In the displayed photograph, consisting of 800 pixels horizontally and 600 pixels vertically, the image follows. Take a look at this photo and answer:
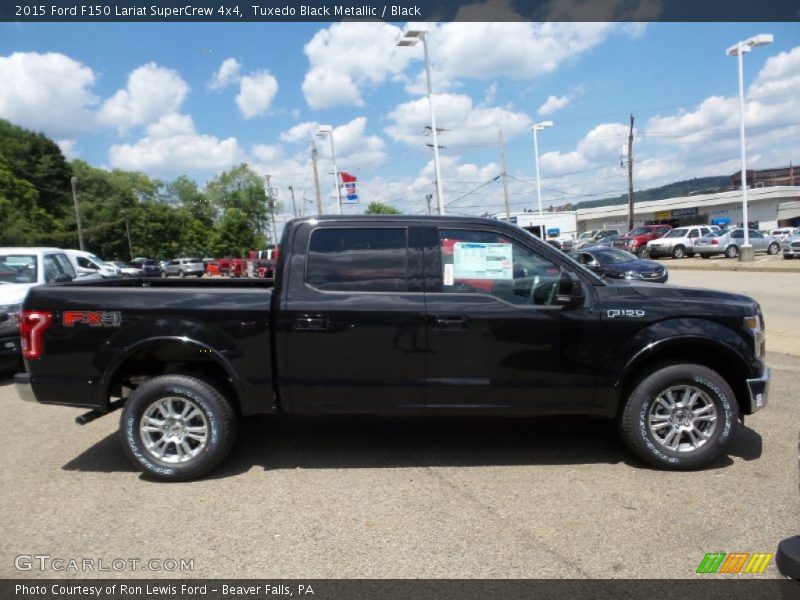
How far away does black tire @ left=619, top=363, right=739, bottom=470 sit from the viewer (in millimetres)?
4086

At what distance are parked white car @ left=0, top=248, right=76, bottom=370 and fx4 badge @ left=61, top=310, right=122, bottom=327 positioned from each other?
367cm

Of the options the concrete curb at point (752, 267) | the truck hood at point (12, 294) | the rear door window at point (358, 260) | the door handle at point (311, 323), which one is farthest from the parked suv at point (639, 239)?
the door handle at point (311, 323)

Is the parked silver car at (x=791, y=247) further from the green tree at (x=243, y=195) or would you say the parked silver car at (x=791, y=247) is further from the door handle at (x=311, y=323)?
the green tree at (x=243, y=195)

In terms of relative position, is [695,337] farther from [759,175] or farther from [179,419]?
[759,175]

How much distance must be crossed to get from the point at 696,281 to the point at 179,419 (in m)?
19.0

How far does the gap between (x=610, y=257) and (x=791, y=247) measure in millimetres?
13902

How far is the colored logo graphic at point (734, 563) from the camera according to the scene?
9.62 feet

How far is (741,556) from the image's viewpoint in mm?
3037

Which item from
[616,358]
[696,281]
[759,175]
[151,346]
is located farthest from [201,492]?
[759,175]

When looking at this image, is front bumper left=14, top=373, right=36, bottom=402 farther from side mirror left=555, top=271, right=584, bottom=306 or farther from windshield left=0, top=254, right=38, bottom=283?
windshield left=0, top=254, right=38, bottom=283

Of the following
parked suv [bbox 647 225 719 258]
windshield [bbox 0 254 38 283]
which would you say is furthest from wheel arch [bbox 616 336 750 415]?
parked suv [bbox 647 225 719 258]

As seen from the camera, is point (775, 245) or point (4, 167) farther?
point (4, 167)

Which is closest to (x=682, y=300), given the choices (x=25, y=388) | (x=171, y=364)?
(x=171, y=364)

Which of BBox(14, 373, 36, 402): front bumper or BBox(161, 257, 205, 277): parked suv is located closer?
BBox(14, 373, 36, 402): front bumper
